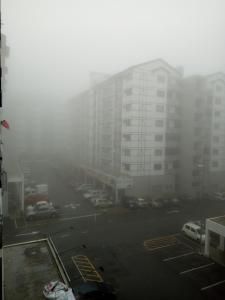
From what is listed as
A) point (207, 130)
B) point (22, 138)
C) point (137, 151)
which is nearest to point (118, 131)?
point (137, 151)

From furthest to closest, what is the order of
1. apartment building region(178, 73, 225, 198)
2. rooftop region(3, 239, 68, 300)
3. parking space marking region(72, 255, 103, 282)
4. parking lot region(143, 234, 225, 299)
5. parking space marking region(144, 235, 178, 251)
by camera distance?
apartment building region(178, 73, 225, 198) → parking space marking region(144, 235, 178, 251) → parking space marking region(72, 255, 103, 282) → parking lot region(143, 234, 225, 299) → rooftop region(3, 239, 68, 300)

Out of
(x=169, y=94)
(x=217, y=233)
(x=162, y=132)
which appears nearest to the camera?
(x=217, y=233)

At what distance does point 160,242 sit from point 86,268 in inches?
260

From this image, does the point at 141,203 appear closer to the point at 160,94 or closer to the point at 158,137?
the point at 158,137

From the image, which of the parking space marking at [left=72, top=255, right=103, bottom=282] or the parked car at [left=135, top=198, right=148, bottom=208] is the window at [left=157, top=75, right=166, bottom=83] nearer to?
the parked car at [left=135, top=198, right=148, bottom=208]

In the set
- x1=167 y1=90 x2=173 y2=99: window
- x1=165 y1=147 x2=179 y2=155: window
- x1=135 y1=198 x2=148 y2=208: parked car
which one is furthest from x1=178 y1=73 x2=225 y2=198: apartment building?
x1=135 y1=198 x2=148 y2=208: parked car

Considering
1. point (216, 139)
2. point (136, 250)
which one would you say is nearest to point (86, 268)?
point (136, 250)

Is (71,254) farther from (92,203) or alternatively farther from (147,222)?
(92,203)

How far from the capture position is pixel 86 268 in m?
Result: 14.6

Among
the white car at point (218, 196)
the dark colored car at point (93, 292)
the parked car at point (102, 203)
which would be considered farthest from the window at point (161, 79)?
the dark colored car at point (93, 292)

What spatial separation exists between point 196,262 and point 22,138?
65322 millimetres

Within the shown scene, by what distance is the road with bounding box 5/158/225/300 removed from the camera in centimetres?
1290

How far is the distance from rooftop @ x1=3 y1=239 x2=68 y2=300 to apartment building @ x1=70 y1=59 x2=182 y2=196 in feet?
60.8

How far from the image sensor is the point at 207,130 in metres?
38.1
